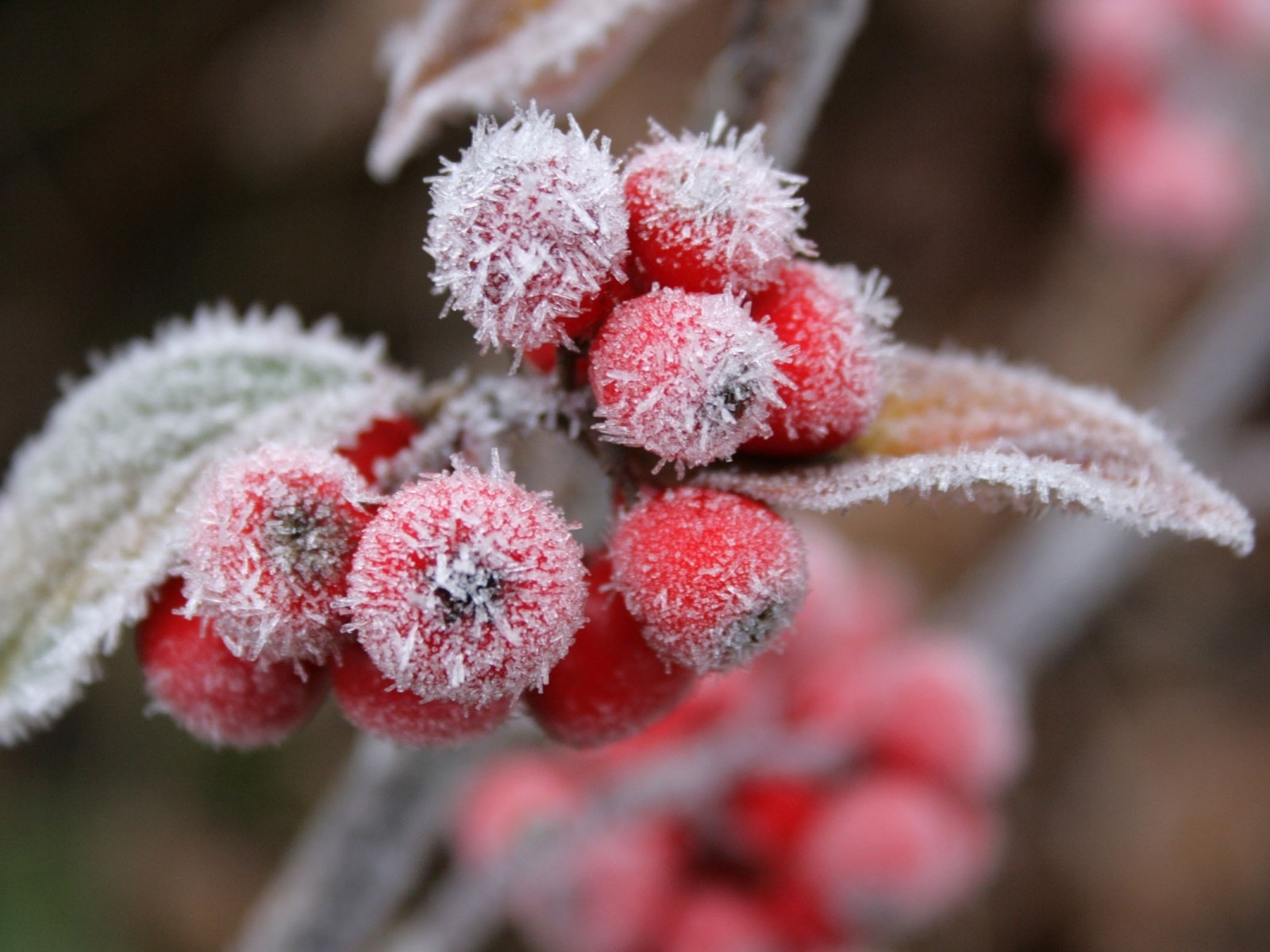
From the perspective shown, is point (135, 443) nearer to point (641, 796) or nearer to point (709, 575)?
point (709, 575)

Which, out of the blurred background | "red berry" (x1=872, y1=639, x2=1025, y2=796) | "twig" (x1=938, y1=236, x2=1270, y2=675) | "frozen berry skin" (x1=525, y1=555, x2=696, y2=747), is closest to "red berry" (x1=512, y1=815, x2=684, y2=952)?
"red berry" (x1=872, y1=639, x2=1025, y2=796)

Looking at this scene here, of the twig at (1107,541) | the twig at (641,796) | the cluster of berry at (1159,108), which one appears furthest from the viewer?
the cluster of berry at (1159,108)

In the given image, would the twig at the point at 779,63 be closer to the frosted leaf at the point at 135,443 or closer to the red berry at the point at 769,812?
the frosted leaf at the point at 135,443

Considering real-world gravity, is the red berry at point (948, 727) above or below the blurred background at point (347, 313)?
below

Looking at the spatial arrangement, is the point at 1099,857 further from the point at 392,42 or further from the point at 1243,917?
the point at 392,42

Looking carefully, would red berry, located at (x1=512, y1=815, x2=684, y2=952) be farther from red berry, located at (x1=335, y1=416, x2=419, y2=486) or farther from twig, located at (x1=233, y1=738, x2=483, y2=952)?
red berry, located at (x1=335, y1=416, x2=419, y2=486)

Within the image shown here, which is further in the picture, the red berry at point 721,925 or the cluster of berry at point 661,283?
the red berry at point 721,925

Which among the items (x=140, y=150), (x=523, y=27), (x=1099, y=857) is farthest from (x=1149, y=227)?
(x=140, y=150)

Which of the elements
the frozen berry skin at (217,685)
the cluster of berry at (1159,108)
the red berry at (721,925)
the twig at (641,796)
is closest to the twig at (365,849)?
the twig at (641,796)
